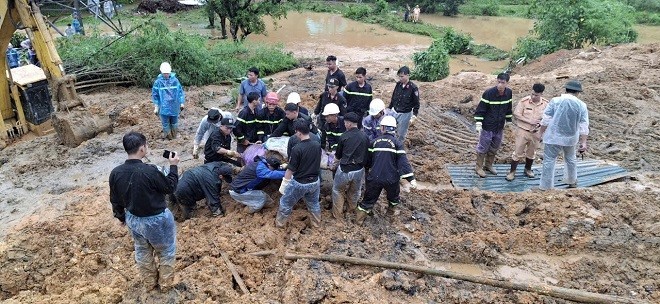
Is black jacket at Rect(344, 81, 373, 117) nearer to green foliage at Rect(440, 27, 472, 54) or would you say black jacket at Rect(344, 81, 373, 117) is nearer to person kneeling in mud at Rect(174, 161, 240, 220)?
person kneeling in mud at Rect(174, 161, 240, 220)

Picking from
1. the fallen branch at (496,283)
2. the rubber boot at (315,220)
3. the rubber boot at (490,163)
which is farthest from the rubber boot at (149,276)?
the rubber boot at (490,163)

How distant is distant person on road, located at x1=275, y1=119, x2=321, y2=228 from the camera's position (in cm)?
549

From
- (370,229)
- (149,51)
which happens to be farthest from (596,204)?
(149,51)

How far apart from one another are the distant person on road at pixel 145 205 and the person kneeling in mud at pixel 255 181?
148cm

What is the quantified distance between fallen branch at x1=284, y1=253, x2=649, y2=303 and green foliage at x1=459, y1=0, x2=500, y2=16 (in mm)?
31096

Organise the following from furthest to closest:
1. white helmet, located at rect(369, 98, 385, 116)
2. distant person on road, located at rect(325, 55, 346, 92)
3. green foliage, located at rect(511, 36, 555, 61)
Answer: green foliage, located at rect(511, 36, 555, 61)
distant person on road, located at rect(325, 55, 346, 92)
white helmet, located at rect(369, 98, 385, 116)

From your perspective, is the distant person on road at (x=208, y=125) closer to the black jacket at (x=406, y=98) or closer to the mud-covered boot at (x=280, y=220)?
the mud-covered boot at (x=280, y=220)

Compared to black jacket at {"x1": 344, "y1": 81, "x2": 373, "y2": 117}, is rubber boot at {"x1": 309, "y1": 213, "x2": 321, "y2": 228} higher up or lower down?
lower down

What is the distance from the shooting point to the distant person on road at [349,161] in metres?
5.84

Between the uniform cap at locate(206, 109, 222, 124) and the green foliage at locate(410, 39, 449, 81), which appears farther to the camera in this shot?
the green foliage at locate(410, 39, 449, 81)

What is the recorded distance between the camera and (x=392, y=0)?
3594cm

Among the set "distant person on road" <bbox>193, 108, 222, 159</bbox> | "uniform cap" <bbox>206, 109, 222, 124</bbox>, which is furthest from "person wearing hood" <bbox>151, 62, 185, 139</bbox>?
"uniform cap" <bbox>206, 109, 222, 124</bbox>

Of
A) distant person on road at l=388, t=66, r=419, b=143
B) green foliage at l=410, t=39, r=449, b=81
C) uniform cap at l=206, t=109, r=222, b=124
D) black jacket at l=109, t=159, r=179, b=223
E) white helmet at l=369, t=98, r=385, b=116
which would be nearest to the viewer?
black jacket at l=109, t=159, r=179, b=223

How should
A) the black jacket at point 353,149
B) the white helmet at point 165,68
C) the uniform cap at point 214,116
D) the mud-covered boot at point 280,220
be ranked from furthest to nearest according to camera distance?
1. the white helmet at point 165,68
2. the uniform cap at point 214,116
3. the mud-covered boot at point 280,220
4. the black jacket at point 353,149
